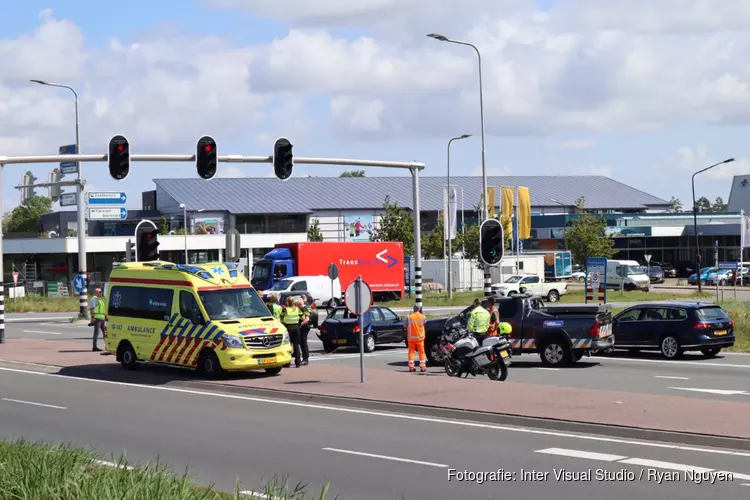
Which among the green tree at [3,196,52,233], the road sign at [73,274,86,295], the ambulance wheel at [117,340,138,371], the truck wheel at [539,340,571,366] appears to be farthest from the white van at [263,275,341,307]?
the green tree at [3,196,52,233]

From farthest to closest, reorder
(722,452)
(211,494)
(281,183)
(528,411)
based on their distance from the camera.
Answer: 1. (281,183)
2. (528,411)
3. (722,452)
4. (211,494)

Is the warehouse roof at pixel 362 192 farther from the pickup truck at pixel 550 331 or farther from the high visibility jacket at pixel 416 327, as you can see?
the high visibility jacket at pixel 416 327

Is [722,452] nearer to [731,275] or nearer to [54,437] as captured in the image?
[54,437]

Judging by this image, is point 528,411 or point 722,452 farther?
point 528,411

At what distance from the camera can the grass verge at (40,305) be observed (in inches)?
2226

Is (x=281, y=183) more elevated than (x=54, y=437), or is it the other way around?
(x=281, y=183)

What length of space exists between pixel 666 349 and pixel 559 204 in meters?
88.0

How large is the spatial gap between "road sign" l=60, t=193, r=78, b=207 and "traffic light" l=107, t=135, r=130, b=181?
20835 millimetres

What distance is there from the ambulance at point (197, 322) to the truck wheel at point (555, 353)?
6.80 meters

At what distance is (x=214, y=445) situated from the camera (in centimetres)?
1316

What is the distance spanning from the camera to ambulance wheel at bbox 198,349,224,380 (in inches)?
843

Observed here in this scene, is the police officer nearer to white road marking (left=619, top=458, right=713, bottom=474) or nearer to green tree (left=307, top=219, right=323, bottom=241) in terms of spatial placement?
white road marking (left=619, top=458, right=713, bottom=474)

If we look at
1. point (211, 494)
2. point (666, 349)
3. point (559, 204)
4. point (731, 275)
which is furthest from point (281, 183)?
point (211, 494)

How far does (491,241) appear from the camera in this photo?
24.2 meters
